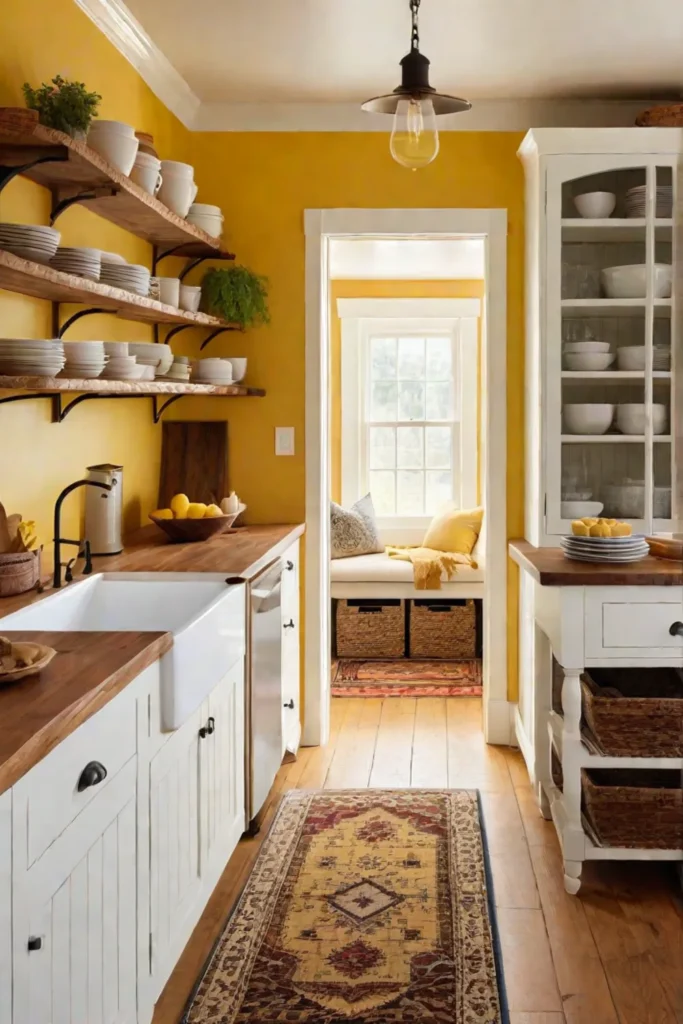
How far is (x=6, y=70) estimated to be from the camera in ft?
8.54

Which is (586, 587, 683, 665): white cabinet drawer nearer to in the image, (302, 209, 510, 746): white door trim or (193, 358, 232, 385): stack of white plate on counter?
(302, 209, 510, 746): white door trim

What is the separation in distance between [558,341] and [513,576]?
1.06 m

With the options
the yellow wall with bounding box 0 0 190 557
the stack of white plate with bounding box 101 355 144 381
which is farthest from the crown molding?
the stack of white plate with bounding box 101 355 144 381

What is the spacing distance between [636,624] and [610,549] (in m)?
0.30

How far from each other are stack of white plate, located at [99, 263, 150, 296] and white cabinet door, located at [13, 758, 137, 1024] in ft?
4.96

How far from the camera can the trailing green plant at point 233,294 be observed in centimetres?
412

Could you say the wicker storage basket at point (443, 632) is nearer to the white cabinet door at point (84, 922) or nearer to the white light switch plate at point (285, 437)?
the white light switch plate at point (285, 437)

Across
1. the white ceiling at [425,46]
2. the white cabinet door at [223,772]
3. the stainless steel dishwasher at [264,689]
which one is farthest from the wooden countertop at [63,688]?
the white ceiling at [425,46]

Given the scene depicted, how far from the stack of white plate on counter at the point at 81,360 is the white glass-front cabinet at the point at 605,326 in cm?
190

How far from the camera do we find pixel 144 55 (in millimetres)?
→ 3602

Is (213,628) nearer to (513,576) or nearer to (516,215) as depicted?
(513,576)

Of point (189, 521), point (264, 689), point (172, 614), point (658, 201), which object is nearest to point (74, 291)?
point (172, 614)

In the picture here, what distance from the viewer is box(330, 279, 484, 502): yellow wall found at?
23.0ft

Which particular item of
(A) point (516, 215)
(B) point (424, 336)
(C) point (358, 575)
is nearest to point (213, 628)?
(A) point (516, 215)
